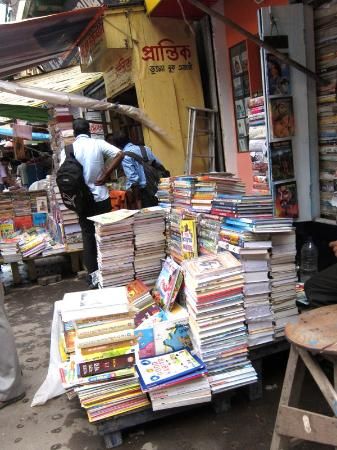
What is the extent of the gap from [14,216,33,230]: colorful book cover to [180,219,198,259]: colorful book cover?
4.52m

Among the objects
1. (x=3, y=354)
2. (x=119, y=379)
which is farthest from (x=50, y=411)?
(x=119, y=379)

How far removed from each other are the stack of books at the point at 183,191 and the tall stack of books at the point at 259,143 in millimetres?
936

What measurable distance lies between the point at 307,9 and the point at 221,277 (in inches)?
105

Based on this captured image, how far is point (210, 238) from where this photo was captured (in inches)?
127

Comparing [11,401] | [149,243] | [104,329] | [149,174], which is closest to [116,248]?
[149,243]

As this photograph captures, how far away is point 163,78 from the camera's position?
5.68 metres

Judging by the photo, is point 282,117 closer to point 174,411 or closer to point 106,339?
point 106,339

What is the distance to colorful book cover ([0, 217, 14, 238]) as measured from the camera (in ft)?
22.7

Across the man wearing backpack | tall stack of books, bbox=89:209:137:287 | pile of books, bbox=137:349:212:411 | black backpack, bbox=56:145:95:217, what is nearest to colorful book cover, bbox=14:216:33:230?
black backpack, bbox=56:145:95:217

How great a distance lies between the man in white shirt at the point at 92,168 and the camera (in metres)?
5.25

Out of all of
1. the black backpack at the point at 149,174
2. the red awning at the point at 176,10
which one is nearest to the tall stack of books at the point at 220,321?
the black backpack at the point at 149,174

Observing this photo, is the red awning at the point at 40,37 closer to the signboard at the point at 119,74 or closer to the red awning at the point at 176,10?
the signboard at the point at 119,74

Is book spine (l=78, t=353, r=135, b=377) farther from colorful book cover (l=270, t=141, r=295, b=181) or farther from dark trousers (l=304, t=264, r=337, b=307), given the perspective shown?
colorful book cover (l=270, t=141, r=295, b=181)

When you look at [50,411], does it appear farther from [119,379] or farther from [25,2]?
[25,2]
